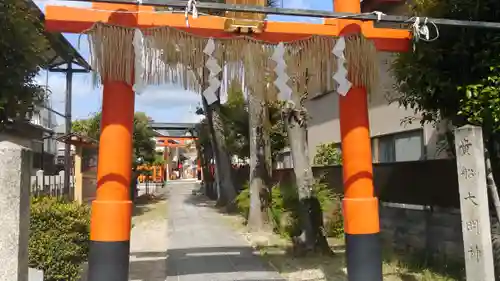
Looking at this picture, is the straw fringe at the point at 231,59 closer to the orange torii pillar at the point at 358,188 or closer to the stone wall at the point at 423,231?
the orange torii pillar at the point at 358,188

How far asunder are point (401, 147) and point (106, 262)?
31.6ft

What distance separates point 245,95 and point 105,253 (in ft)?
8.09

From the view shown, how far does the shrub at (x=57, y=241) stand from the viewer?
654 cm

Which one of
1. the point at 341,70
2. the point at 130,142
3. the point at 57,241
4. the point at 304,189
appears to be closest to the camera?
the point at 130,142

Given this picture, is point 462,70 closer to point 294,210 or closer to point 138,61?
point 138,61

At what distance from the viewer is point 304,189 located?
32.0 feet

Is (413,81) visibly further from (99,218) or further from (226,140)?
(226,140)

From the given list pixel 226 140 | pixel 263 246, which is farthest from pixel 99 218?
pixel 226 140

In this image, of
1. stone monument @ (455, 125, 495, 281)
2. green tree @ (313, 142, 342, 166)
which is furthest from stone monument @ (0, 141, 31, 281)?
green tree @ (313, 142, 342, 166)

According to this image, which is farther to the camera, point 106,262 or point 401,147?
point 401,147

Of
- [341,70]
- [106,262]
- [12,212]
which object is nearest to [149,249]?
[106,262]

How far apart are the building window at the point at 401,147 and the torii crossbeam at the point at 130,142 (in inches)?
255

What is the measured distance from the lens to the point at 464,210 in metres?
5.21

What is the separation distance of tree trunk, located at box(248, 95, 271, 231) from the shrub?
22.9 ft
